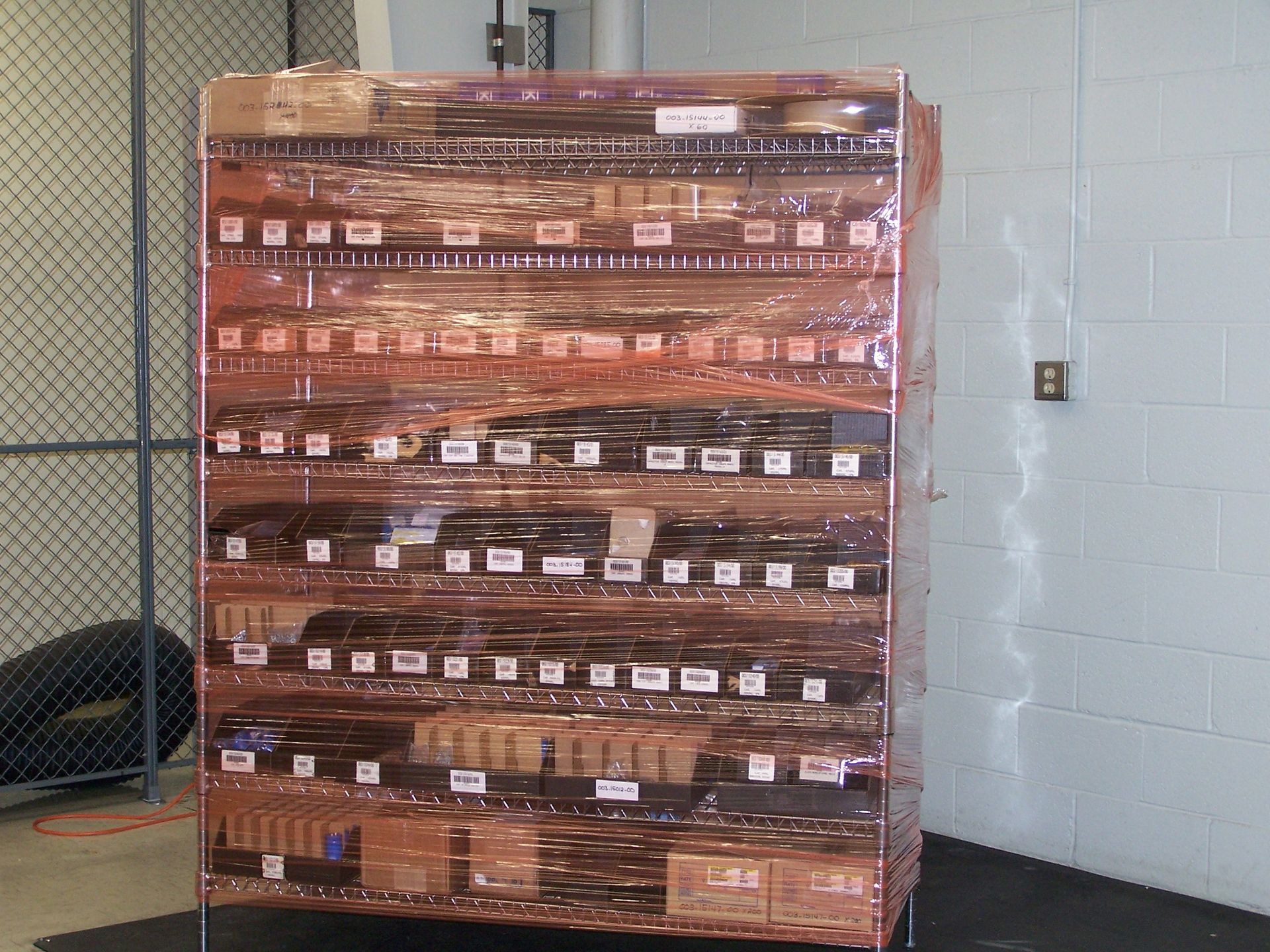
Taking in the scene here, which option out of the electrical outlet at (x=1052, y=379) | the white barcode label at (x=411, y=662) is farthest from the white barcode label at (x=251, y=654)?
the electrical outlet at (x=1052, y=379)

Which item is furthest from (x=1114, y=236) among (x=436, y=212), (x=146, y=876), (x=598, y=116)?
(x=146, y=876)

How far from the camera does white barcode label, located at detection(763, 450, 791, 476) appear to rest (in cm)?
322

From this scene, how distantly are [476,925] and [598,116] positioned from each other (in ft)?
7.76

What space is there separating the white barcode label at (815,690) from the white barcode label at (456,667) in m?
0.88

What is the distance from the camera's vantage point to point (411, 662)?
3.42m

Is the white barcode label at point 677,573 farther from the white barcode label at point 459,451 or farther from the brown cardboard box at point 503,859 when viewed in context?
the brown cardboard box at point 503,859

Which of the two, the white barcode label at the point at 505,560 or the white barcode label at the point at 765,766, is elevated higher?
the white barcode label at the point at 505,560

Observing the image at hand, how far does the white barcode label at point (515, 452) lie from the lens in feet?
11.0

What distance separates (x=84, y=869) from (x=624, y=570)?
2.38 metres

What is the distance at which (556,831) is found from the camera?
11.0ft

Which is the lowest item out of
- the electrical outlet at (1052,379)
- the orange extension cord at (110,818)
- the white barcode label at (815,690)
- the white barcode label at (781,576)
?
the orange extension cord at (110,818)

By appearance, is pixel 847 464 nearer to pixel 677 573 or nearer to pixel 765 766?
pixel 677 573

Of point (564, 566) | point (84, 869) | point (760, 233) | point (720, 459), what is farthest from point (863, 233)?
point (84, 869)

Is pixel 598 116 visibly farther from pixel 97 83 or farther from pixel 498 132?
pixel 97 83
